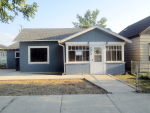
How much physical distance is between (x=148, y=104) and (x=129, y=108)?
84cm

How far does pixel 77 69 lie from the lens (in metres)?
10.8

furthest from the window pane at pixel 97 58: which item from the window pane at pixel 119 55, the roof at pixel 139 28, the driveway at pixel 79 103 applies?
the driveway at pixel 79 103

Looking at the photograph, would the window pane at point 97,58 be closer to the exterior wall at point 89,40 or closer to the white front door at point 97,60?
the white front door at point 97,60

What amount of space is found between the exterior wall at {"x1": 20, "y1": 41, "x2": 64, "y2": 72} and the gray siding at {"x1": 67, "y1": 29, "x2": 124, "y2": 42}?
2.56 m

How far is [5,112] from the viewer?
428 cm

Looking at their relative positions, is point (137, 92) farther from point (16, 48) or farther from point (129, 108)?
point (16, 48)

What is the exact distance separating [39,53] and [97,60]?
513cm

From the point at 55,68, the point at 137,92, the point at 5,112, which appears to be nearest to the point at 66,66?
the point at 55,68

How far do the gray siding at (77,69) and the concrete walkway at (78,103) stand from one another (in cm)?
507

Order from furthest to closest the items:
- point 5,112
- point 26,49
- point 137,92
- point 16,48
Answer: point 16,48 < point 26,49 < point 137,92 < point 5,112

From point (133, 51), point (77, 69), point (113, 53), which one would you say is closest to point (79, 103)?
point (77, 69)

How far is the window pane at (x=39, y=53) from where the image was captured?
1223 cm

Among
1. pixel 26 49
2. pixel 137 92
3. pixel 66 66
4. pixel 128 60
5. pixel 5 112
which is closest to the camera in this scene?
pixel 5 112

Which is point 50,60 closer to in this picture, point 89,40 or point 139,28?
point 89,40
